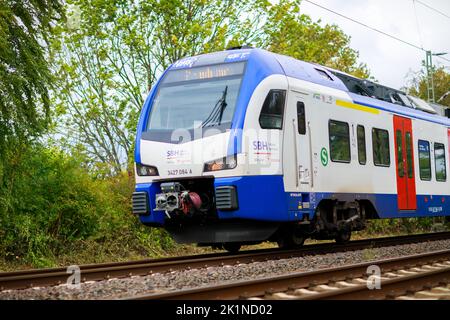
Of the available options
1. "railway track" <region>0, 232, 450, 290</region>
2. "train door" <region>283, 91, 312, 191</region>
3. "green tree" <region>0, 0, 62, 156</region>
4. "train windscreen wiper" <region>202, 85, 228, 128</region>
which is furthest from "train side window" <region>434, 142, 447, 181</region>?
"green tree" <region>0, 0, 62, 156</region>

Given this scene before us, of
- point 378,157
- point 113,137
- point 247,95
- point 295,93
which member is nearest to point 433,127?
point 378,157

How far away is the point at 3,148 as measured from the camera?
1258 cm

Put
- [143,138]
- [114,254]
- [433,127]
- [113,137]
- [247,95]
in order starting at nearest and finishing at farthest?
[247,95], [143,138], [114,254], [433,127], [113,137]

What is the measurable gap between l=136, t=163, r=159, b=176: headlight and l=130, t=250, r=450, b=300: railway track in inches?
163

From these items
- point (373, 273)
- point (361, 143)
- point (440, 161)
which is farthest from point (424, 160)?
point (373, 273)

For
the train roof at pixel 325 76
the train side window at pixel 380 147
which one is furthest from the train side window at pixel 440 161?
the train side window at pixel 380 147

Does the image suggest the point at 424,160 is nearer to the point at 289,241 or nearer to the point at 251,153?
the point at 289,241

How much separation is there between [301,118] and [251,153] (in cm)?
164

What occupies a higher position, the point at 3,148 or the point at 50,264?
the point at 3,148

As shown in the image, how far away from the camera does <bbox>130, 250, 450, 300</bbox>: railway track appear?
7.32 meters

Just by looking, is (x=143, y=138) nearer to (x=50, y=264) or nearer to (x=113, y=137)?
(x=50, y=264)

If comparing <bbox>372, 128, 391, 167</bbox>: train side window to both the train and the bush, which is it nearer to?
the train

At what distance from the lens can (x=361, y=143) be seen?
14.4m

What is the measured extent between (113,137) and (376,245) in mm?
10646
